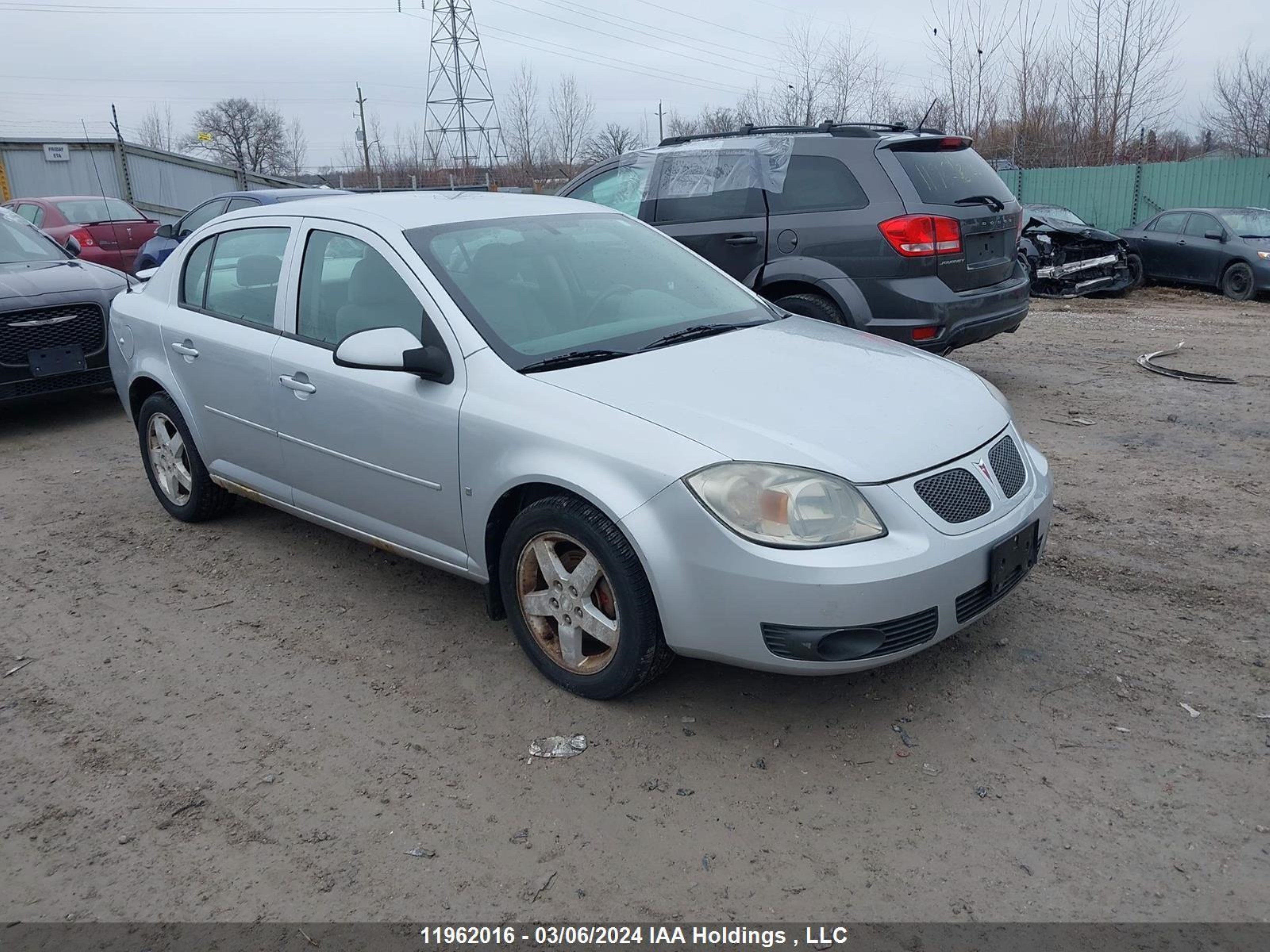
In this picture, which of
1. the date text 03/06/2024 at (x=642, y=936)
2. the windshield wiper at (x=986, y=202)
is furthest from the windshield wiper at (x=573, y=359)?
the windshield wiper at (x=986, y=202)

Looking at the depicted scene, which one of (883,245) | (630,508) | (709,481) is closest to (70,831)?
(630,508)

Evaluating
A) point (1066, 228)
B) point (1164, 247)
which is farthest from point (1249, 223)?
point (1066, 228)

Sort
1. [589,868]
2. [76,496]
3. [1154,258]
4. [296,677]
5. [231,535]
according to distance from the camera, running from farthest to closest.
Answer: [1154,258]
[76,496]
[231,535]
[296,677]
[589,868]

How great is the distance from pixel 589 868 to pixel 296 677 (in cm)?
163

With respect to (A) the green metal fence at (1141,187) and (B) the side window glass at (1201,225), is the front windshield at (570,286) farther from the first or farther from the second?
(A) the green metal fence at (1141,187)

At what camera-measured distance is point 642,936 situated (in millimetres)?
2555

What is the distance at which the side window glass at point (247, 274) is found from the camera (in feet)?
15.1

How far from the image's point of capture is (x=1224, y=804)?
2924 mm

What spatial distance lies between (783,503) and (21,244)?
7968mm

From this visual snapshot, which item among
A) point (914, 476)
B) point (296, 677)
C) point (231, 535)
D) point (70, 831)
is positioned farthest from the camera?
point (231, 535)

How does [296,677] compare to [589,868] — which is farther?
[296,677]

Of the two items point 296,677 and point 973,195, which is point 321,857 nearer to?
point 296,677

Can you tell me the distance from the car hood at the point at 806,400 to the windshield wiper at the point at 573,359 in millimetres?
40

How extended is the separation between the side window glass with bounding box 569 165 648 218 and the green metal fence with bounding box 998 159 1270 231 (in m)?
14.4
